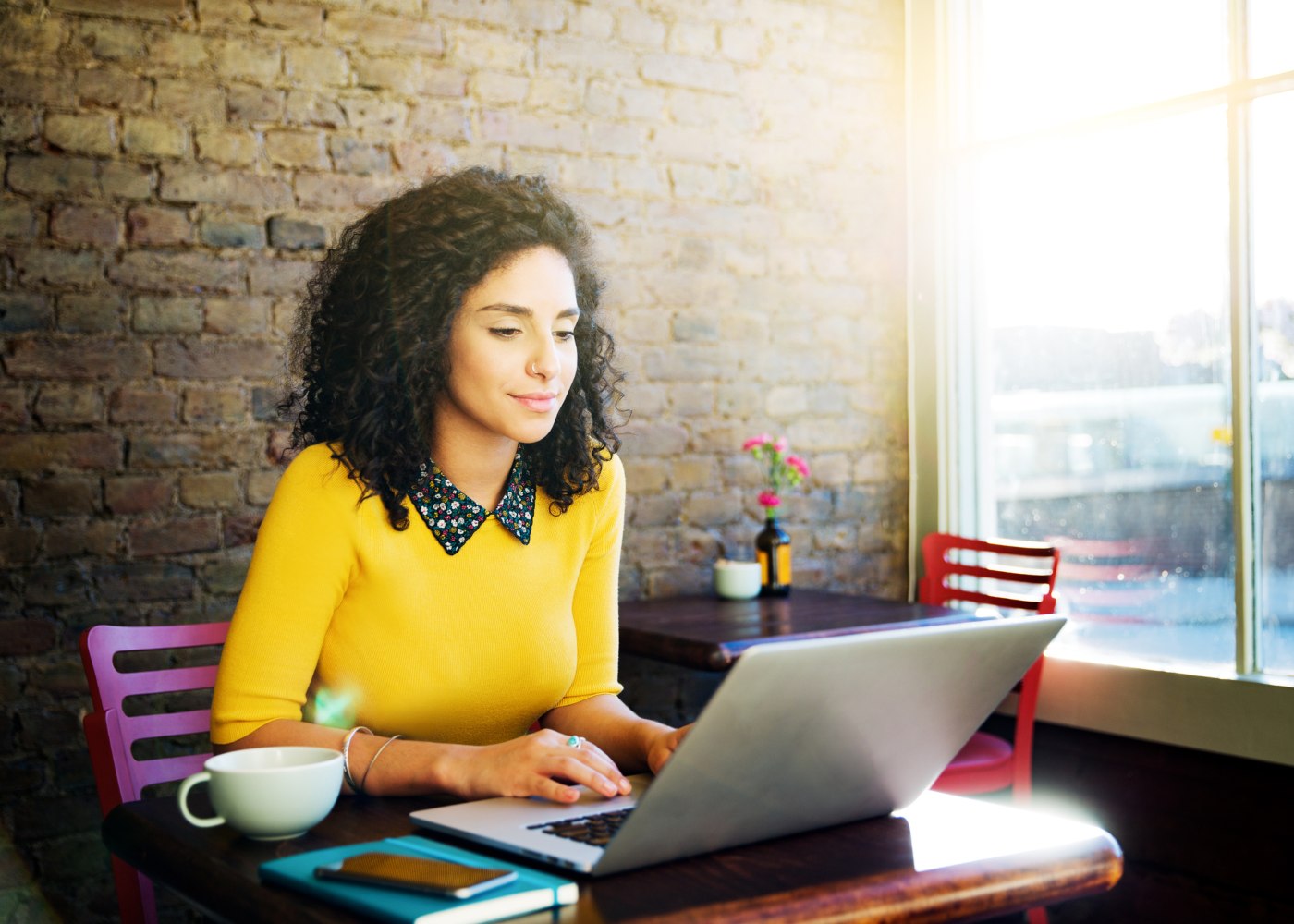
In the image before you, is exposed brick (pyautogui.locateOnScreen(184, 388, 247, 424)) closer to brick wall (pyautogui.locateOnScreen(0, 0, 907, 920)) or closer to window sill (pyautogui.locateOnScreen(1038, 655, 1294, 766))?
brick wall (pyautogui.locateOnScreen(0, 0, 907, 920))

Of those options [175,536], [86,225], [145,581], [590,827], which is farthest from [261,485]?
[590,827]

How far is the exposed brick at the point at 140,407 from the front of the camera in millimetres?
2662

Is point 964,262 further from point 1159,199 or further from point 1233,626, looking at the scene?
point 1233,626

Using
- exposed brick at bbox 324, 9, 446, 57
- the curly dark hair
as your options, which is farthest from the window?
the curly dark hair

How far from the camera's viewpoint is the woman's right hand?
118 cm

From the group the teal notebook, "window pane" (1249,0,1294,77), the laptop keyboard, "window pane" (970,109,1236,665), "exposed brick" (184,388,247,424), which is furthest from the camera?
"window pane" (970,109,1236,665)

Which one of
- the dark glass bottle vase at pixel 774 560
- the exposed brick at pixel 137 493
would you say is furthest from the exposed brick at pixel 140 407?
the dark glass bottle vase at pixel 774 560

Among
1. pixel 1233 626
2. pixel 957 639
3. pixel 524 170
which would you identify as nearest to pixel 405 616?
pixel 957 639

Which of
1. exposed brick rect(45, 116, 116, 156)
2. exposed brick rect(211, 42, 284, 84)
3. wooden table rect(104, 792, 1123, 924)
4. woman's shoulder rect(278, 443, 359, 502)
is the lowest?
wooden table rect(104, 792, 1123, 924)

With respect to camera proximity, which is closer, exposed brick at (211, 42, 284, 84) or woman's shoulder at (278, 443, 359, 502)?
woman's shoulder at (278, 443, 359, 502)

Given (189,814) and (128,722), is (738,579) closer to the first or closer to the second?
(128,722)

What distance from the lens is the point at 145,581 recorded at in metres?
2.69

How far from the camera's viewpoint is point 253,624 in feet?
4.64

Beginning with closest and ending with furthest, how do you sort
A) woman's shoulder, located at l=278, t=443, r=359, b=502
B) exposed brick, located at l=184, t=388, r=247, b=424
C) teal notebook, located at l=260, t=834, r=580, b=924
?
teal notebook, located at l=260, t=834, r=580, b=924 < woman's shoulder, located at l=278, t=443, r=359, b=502 < exposed brick, located at l=184, t=388, r=247, b=424
